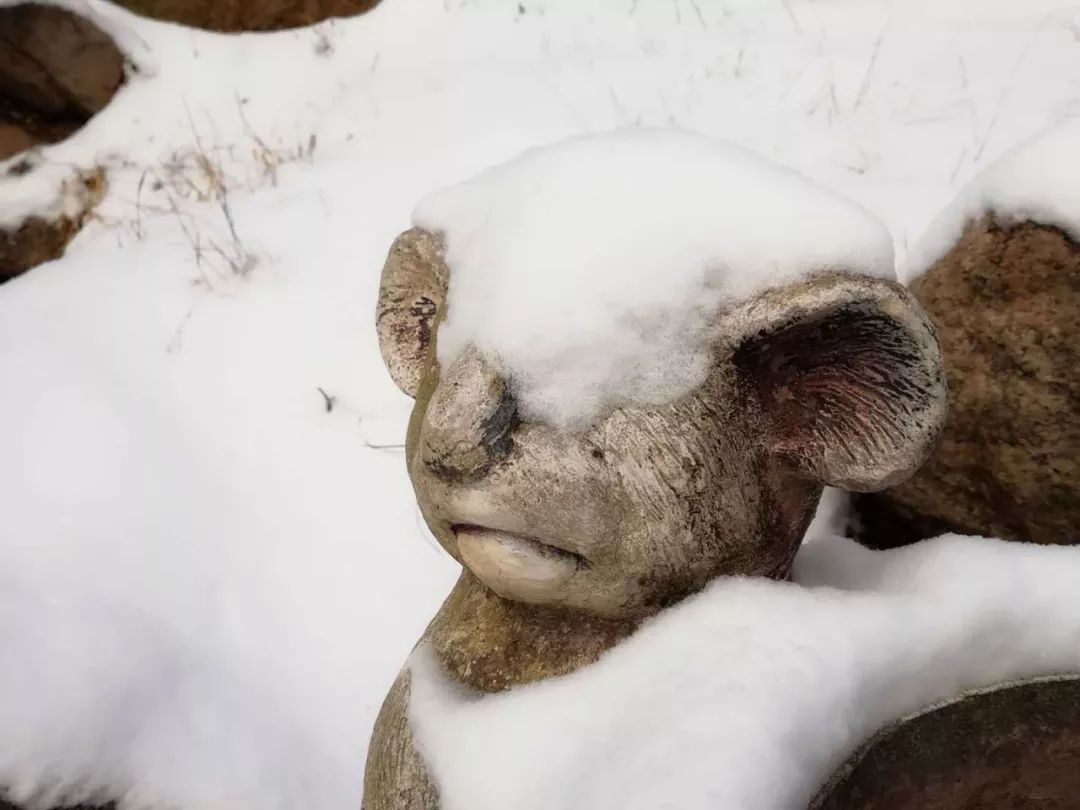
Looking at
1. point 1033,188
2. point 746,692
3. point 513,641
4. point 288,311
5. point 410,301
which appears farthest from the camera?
point 288,311

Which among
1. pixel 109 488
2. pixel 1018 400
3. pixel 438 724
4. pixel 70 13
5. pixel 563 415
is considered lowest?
pixel 1018 400

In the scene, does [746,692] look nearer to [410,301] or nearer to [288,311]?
[410,301]

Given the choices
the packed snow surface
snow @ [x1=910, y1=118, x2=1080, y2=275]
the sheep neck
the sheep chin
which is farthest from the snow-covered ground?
the packed snow surface

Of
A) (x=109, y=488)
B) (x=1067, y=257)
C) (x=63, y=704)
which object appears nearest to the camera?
(x=1067, y=257)

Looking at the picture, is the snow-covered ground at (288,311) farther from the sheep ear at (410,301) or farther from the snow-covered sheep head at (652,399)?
the snow-covered sheep head at (652,399)

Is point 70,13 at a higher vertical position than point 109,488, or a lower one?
higher

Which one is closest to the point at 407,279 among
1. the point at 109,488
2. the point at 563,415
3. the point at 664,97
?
the point at 563,415

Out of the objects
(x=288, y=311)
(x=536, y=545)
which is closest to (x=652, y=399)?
(x=536, y=545)

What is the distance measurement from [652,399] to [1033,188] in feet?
2.86

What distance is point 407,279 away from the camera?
43.4 inches

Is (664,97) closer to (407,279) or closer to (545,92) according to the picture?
(545,92)

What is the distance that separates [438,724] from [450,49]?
2.80 m

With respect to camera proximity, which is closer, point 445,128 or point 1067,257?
point 1067,257

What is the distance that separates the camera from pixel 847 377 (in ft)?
2.95
